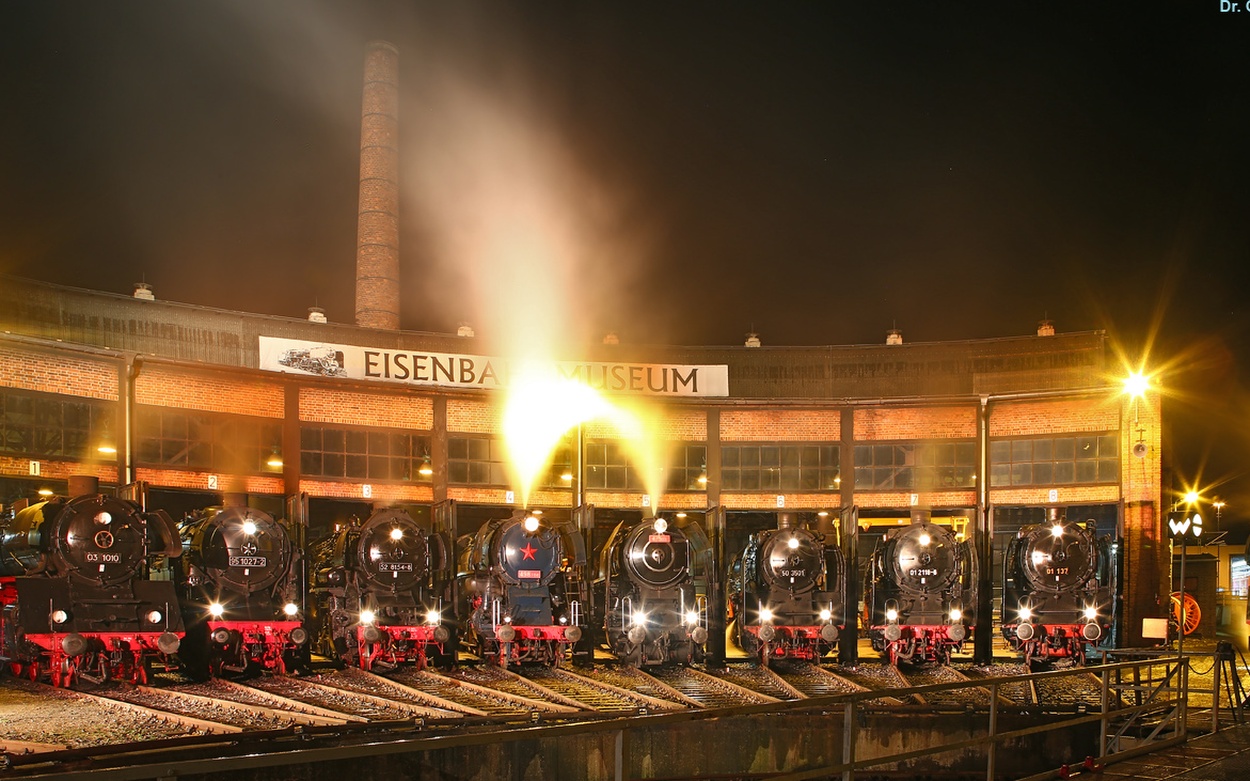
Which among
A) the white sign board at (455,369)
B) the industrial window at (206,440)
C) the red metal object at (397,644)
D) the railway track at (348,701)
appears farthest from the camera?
the white sign board at (455,369)

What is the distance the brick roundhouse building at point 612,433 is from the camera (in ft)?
69.9

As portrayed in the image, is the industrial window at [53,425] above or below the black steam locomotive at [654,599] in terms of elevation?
above

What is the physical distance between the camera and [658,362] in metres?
26.9

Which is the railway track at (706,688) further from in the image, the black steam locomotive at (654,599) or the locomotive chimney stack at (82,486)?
the locomotive chimney stack at (82,486)

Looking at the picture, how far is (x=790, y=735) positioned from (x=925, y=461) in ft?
43.8

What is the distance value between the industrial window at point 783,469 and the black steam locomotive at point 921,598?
5875 millimetres

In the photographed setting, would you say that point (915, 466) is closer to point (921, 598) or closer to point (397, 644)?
point (921, 598)

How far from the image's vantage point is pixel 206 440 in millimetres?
22078

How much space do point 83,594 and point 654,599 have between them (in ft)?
28.0

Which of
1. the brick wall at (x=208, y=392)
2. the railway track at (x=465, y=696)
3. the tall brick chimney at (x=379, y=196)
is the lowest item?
the railway track at (x=465, y=696)

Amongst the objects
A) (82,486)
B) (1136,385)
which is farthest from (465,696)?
(1136,385)

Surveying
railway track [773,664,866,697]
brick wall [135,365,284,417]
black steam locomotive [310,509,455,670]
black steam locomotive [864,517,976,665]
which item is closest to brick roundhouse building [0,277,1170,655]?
brick wall [135,365,284,417]

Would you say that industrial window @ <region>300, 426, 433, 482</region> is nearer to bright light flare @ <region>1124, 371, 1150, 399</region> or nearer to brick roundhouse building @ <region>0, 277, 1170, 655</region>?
brick roundhouse building @ <region>0, 277, 1170, 655</region>

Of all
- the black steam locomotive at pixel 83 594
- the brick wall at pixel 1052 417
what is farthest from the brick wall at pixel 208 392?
the brick wall at pixel 1052 417
